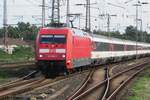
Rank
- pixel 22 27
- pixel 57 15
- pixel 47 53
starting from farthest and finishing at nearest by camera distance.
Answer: pixel 22 27 → pixel 57 15 → pixel 47 53

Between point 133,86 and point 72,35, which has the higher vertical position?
point 72,35

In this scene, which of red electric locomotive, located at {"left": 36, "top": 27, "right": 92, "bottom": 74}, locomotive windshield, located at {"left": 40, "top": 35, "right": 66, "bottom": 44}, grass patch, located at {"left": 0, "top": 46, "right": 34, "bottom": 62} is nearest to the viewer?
red electric locomotive, located at {"left": 36, "top": 27, "right": 92, "bottom": 74}

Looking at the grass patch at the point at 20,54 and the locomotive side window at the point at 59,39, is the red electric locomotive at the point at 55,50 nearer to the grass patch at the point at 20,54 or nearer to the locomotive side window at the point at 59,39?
the locomotive side window at the point at 59,39

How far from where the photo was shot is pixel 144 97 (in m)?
19.9

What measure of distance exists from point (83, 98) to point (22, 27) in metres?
142

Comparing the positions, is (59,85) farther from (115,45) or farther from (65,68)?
(115,45)

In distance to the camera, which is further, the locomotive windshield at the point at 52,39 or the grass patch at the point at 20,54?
the grass patch at the point at 20,54

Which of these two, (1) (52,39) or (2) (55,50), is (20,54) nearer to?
(1) (52,39)

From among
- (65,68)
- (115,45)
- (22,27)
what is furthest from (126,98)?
(22,27)

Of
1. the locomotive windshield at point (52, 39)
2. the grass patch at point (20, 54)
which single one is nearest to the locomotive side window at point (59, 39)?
the locomotive windshield at point (52, 39)

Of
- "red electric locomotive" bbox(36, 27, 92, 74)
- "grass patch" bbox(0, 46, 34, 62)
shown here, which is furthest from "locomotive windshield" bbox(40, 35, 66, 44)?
"grass patch" bbox(0, 46, 34, 62)

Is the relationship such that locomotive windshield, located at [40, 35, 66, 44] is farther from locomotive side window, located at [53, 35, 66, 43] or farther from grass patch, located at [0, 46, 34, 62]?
grass patch, located at [0, 46, 34, 62]

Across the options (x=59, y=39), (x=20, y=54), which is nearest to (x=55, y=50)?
(x=59, y=39)

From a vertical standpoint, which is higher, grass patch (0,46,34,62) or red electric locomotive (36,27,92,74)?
red electric locomotive (36,27,92,74)
